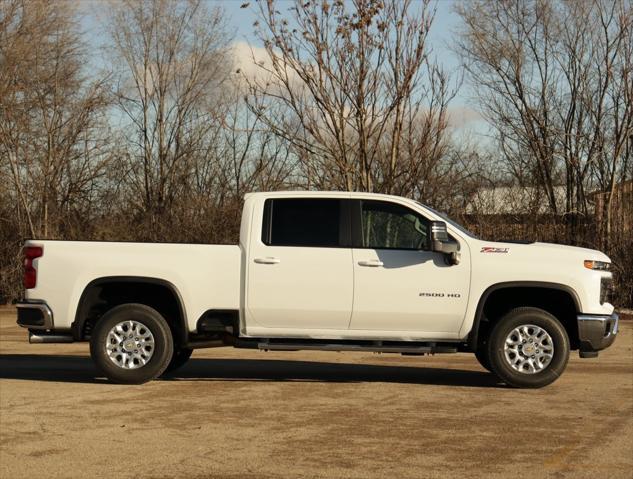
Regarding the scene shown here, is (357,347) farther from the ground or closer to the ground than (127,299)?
closer to the ground

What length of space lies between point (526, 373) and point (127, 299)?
4.40 metres

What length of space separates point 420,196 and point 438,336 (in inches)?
543

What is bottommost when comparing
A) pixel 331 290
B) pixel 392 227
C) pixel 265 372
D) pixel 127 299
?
pixel 265 372

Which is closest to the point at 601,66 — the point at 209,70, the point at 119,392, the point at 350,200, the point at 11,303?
the point at 209,70

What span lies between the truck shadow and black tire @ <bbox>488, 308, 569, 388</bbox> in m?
0.51

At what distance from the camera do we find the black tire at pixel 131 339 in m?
11.5

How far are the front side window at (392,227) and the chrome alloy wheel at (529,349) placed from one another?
1358 mm

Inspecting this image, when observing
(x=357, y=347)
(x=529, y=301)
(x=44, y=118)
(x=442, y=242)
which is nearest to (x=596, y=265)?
(x=529, y=301)

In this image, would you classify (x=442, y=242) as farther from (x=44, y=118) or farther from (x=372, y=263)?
(x=44, y=118)

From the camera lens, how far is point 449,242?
37.0 feet

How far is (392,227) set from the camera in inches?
461

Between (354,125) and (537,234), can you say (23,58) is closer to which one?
(354,125)

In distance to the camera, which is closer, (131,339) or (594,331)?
(594,331)

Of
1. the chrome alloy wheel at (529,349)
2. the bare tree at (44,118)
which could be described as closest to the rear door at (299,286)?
the chrome alloy wheel at (529,349)
